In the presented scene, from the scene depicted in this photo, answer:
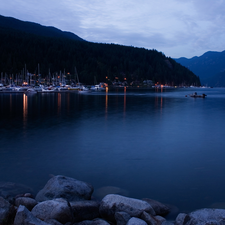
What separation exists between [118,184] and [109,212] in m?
2.19

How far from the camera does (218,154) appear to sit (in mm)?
11992

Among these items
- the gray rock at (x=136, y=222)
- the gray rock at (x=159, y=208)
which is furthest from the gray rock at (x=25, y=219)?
the gray rock at (x=159, y=208)

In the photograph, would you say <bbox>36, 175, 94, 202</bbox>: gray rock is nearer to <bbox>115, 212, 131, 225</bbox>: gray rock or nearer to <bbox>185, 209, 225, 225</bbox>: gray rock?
<bbox>115, 212, 131, 225</bbox>: gray rock

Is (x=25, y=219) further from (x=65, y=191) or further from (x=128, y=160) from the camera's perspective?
(x=128, y=160)

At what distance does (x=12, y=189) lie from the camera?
7.89m

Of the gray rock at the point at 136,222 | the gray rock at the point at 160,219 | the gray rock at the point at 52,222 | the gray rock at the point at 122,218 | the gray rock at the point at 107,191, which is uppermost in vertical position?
the gray rock at the point at 136,222

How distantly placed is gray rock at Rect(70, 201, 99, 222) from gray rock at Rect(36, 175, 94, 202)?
536mm

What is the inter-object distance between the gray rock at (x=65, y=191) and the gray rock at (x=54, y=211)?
0.85 metres

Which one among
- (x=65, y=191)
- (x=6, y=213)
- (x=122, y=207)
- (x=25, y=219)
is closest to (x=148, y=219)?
(x=122, y=207)

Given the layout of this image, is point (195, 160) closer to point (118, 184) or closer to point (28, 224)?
point (118, 184)

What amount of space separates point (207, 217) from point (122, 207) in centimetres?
195

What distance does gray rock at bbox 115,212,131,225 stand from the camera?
237 inches

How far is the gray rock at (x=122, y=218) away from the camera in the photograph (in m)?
6.01

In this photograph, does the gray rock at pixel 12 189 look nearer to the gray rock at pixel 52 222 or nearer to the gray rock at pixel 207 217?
the gray rock at pixel 52 222
